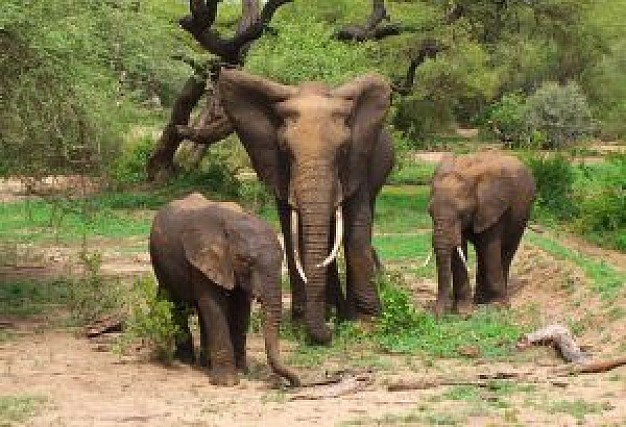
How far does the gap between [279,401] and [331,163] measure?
3.53m

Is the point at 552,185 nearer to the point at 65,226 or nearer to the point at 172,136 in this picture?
→ the point at 172,136

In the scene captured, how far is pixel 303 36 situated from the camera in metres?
26.5

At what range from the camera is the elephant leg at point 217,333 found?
11609mm

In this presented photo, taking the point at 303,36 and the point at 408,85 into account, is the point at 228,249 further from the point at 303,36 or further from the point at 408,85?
the point at 408,85

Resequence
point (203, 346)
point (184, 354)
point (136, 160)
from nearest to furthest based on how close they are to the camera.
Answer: point (203, 346) → point (184, 354) → point (136, 160)

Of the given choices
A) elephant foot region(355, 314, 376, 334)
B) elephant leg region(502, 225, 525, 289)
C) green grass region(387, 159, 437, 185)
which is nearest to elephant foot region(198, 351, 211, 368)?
elephant foot region(355, 314, 376, 334)

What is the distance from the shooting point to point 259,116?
47.7ft

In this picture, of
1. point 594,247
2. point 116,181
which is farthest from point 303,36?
point 594,247

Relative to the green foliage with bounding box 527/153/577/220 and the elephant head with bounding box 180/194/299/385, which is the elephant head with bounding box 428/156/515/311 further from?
the green foliage with bounding box 527/153/577/220

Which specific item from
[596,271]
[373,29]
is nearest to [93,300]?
[596,271]

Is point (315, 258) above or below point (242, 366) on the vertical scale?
above

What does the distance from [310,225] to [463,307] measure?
9.91 feet

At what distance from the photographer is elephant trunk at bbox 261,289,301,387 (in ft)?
36.4

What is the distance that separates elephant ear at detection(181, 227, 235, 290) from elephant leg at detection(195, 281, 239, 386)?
18 centimetres
